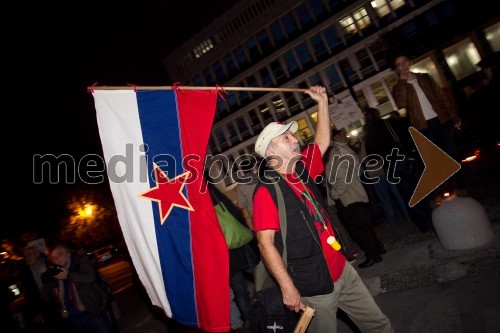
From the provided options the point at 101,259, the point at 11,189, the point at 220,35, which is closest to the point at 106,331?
the point at 11,189

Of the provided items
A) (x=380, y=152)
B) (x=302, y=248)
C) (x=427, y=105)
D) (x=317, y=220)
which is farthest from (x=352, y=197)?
(x=302, y=248)

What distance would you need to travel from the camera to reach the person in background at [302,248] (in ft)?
8.27

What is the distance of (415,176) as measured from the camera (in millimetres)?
5391

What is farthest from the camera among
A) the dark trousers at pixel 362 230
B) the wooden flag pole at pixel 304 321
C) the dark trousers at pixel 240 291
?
the dark trousers at pixel 362 230

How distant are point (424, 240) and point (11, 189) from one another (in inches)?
627

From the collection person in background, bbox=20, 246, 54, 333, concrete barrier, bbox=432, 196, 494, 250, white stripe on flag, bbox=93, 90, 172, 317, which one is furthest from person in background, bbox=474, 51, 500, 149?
person in background, bbox=20, 246, 54, 333

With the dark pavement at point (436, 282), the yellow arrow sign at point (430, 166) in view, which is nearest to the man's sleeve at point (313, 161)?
the dark pavement at point (436, 282)

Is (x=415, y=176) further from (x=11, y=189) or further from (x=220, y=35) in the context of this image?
(x=220, y=35)

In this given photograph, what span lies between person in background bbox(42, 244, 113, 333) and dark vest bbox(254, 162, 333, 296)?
335cm

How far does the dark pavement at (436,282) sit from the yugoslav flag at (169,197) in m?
1.85

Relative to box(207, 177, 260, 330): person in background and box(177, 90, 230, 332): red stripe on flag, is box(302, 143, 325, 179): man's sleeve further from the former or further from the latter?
box(207, 177, 260, 330): person in background

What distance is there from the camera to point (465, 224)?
406cm

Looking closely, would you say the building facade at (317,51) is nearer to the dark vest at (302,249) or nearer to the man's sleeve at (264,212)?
the dark vest at (302,249)

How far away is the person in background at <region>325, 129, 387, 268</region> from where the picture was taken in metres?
4.98
